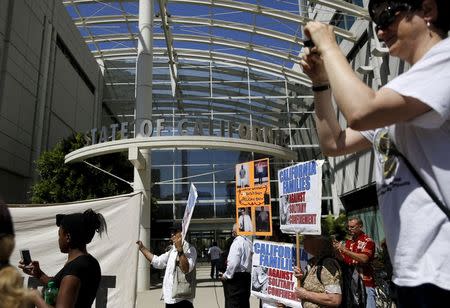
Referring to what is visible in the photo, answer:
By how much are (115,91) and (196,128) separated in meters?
14.9

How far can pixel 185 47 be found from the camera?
946 inches

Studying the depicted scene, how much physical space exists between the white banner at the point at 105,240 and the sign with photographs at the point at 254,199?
227 cm

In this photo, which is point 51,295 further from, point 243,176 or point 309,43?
Result: point 243,176

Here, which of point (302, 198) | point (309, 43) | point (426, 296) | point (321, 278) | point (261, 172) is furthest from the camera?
point (261, 172)

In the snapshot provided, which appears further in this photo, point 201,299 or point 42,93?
point 42,93

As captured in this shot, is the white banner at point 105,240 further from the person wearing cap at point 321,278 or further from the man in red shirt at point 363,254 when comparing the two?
the man in red shirt at point 363,254

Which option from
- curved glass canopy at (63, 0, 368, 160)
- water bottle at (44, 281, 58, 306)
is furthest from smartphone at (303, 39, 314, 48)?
curved glass canopy at (63, 0, 368, 160)

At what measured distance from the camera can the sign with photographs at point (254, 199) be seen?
6.57 m

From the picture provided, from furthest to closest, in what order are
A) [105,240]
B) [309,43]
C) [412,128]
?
1. [105,240]
2. [309,43]
3. [412,128]

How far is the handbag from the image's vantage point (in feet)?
18.1

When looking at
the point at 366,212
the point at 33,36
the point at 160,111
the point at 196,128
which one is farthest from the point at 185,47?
the point at 366,212

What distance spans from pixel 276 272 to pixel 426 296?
4.01 m

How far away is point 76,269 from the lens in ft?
8.81

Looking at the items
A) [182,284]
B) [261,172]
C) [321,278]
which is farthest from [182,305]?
[321,278]
